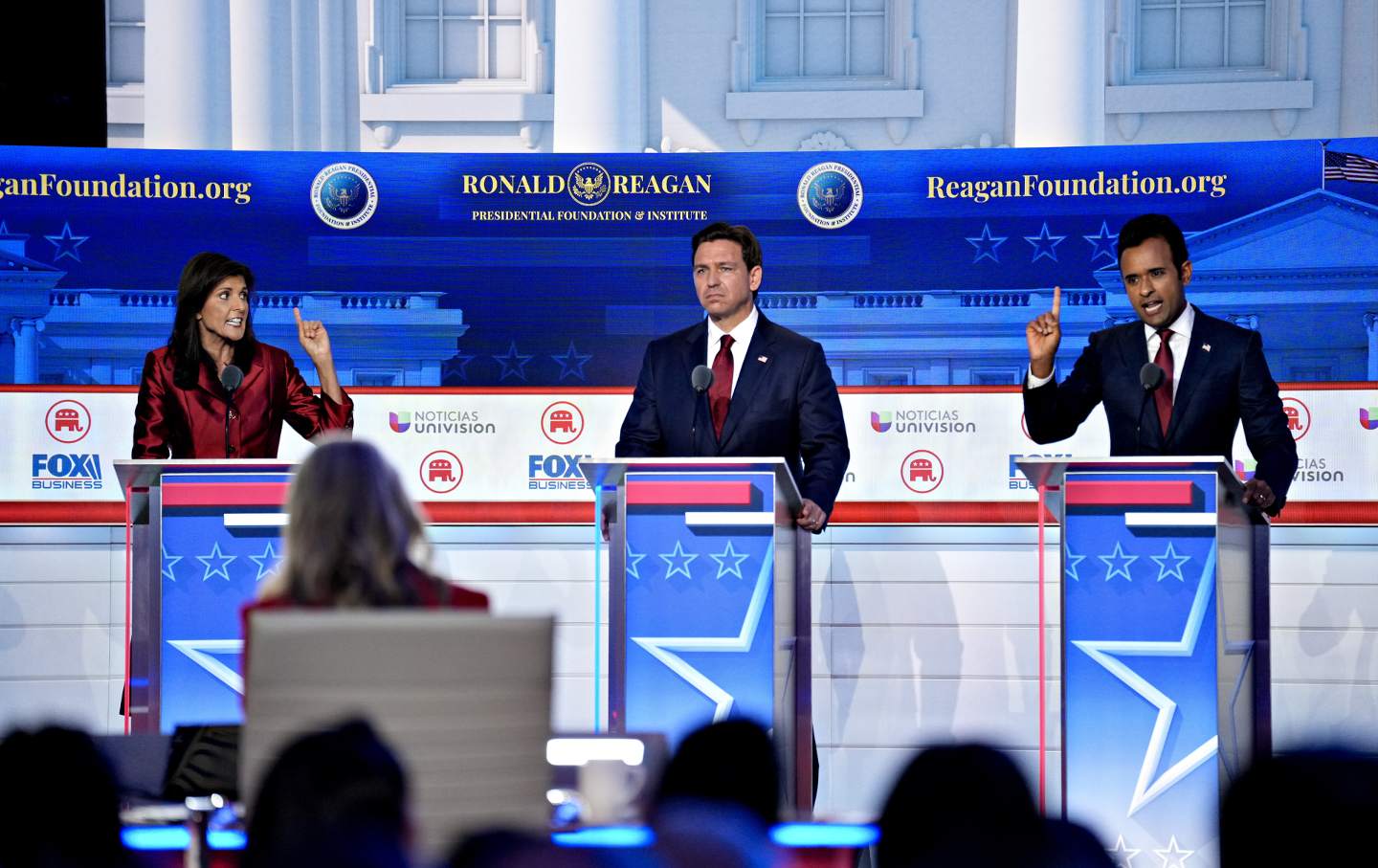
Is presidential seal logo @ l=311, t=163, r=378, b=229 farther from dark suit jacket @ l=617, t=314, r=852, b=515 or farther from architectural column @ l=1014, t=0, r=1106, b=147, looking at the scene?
architectural column @ l=1014, t=0, r=1106, b=147

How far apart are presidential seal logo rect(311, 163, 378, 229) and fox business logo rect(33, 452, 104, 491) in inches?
54.5

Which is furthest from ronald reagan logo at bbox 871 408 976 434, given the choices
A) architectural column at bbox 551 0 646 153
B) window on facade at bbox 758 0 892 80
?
window on facade at bbox 758 0 892 80

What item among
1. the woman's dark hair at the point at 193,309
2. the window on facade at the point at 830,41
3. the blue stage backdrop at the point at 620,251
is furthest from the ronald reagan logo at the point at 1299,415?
the window on facade at the point at 830,41

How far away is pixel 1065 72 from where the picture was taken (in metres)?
8.34

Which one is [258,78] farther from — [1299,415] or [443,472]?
[1299,415]

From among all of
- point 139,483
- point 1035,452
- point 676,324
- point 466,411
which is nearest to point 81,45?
point 466,411

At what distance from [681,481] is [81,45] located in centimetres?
544

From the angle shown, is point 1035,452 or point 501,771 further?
point 1035,452

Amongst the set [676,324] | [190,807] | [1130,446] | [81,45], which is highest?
[81,45]

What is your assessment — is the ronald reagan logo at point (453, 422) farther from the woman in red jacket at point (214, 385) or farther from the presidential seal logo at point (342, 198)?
the woman in red jacket at point (214, 385)

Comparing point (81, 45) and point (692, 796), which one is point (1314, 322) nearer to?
point (692, 796)

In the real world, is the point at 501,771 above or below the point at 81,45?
below

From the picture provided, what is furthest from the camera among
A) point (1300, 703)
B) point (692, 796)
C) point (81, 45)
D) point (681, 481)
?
point (81, 45)

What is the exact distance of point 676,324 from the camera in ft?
21.2
